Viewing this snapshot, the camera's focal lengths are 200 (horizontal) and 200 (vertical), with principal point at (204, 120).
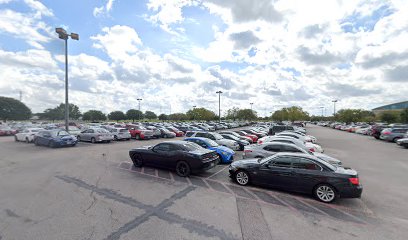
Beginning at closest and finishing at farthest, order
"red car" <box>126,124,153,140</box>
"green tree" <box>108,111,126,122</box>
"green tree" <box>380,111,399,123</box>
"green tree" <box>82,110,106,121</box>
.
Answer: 1. "red car" <box>126,124,153,140</box>
2. "green tree" <box>380,111,399,123</box>
3. "green tree" <box>82,110,106,121</box>
4. "green tree" <box>108,111,126,122</box>

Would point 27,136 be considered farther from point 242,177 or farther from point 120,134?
point 242,177

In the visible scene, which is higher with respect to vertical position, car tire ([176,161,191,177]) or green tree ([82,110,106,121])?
green tree ([82,110,106,121])

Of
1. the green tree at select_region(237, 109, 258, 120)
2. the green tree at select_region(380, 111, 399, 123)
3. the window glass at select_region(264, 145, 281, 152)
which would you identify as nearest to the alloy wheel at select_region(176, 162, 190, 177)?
the window glass at select_region(264, 145, 281, 152)

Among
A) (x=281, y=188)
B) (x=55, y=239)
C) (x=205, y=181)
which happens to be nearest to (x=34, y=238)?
(x=55, y=239)

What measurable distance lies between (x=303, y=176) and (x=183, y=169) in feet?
15.0

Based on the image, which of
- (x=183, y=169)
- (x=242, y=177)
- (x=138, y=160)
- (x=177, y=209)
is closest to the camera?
(x=177, y=209)

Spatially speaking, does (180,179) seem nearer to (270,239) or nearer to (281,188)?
(281,188)

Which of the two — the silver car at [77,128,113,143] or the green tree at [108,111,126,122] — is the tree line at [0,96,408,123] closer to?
the green tree at [108,111,126,122]

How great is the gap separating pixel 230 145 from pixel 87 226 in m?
11.1

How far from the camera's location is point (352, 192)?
223 inches

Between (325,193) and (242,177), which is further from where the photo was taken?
(242,177)

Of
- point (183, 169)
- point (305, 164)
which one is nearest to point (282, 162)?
point (305, 164)

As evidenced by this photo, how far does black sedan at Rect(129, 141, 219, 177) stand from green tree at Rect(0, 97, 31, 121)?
342 ft

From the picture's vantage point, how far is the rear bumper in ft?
18.5
